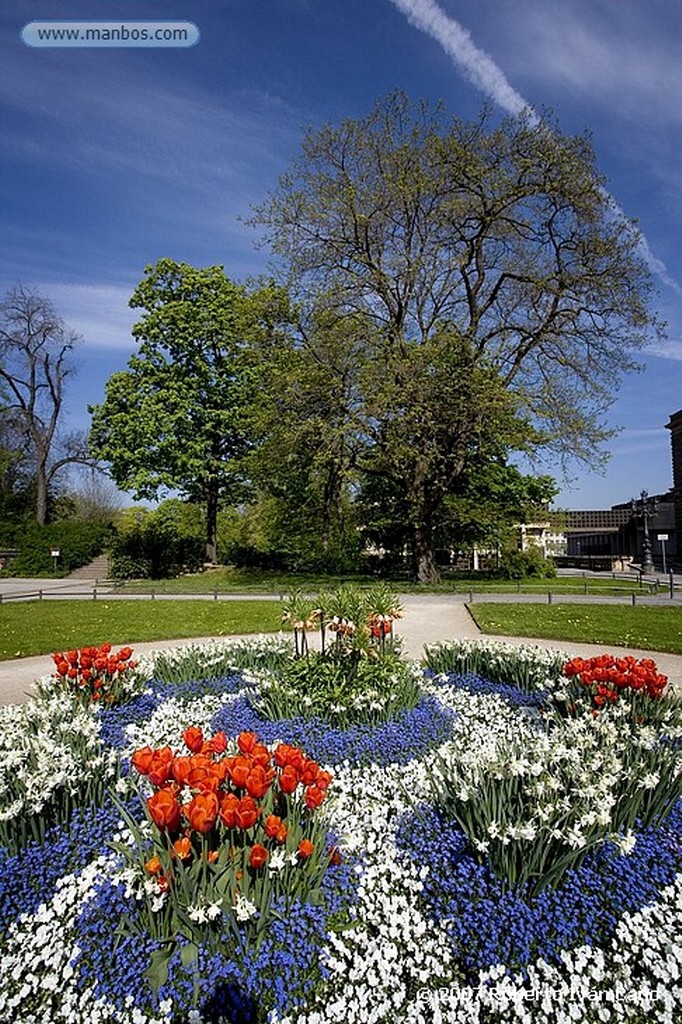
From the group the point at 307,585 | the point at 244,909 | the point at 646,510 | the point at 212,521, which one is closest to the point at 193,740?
the point at 244,909

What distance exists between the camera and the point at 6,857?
3.22 metres

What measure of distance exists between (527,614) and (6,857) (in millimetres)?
12829

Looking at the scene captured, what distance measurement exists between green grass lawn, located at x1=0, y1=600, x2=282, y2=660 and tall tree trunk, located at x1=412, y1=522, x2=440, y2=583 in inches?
284

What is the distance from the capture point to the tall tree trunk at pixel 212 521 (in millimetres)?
28812

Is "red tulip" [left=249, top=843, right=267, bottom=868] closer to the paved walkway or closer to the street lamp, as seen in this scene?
the paved walkway

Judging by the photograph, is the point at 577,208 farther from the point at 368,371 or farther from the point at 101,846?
the point at 101,846

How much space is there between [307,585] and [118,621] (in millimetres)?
8038

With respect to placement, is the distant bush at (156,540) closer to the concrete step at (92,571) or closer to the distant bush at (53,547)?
the concrete step at (92,571)

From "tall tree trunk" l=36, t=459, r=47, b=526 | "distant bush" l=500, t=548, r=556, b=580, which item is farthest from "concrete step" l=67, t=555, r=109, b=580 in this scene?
"distant bush" l=500, t=548, r=556, b=580

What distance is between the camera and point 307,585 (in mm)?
21031

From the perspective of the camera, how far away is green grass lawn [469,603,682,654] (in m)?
10.6

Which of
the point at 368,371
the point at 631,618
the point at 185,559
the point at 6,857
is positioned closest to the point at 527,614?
the point at 631,618

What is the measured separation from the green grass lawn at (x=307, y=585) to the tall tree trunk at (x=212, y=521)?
0.86 metres

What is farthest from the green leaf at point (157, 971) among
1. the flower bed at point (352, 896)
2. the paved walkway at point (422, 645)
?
the paved walkway at point (422, 645)
